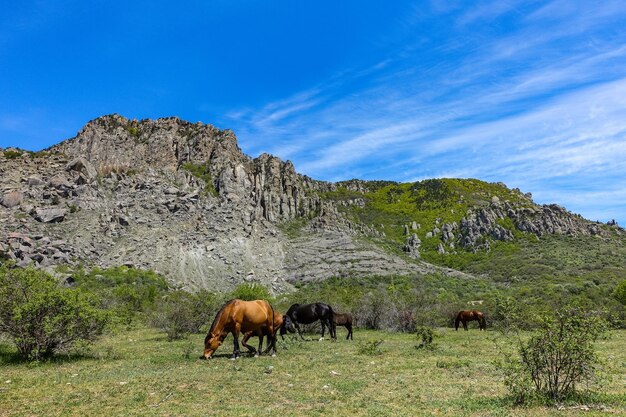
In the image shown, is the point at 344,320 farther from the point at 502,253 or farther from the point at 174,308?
the point at 502,253

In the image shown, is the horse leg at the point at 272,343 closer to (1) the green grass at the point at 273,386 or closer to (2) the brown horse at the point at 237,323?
(2) the brown horse at the point at 237,323

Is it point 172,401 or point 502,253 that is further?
point 502,253

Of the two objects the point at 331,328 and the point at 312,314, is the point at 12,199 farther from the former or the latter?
the point at 331,328

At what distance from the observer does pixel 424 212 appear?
148875 mm

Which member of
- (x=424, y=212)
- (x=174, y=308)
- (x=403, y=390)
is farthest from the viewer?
(x=424, y=212)

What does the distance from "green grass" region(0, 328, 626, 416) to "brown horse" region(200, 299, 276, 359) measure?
0.67m

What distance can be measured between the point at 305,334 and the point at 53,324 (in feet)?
53.1

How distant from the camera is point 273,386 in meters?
11.2

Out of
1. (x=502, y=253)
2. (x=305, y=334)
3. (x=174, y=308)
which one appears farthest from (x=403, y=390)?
(x=502, y=253)

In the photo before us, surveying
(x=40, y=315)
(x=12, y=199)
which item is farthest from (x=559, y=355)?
(x=12, y=199)

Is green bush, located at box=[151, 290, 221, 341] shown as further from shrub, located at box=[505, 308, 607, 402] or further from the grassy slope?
the grassy slope

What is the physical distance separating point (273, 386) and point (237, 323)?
15.6 feet

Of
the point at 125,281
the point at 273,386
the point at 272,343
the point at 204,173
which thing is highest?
the point at 204,173

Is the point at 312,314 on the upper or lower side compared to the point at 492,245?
lower
